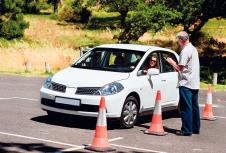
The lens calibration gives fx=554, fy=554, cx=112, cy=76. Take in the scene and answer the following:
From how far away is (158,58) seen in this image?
12617 millimetres

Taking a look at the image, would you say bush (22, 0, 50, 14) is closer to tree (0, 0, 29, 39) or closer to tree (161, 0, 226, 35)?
tree (0, 0, 29, 39)

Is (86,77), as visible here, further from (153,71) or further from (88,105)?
(153,71)

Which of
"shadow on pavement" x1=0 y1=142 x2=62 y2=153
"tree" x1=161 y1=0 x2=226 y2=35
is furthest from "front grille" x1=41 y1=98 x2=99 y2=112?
"tree" x1=161 y1=0 x2=226 y2=35

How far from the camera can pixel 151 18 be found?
35938 millimetres

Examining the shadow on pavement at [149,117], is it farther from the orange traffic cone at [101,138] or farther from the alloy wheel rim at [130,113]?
the orange traffic cone at [101,138]

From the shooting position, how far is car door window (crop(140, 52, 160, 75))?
12124 millimetres

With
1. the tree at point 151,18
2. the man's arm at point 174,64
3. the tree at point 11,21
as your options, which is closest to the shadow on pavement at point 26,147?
the man's arm at point 174,64

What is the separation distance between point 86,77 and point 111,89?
1.95ft

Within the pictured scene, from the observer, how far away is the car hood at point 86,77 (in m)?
10.8

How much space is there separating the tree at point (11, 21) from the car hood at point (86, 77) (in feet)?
135

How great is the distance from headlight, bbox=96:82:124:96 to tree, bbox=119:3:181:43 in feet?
81.3

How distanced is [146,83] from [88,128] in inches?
64.5

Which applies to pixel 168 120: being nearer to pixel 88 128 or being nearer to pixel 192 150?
pixel 88 128

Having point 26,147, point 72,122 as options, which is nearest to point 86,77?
point 72,122
